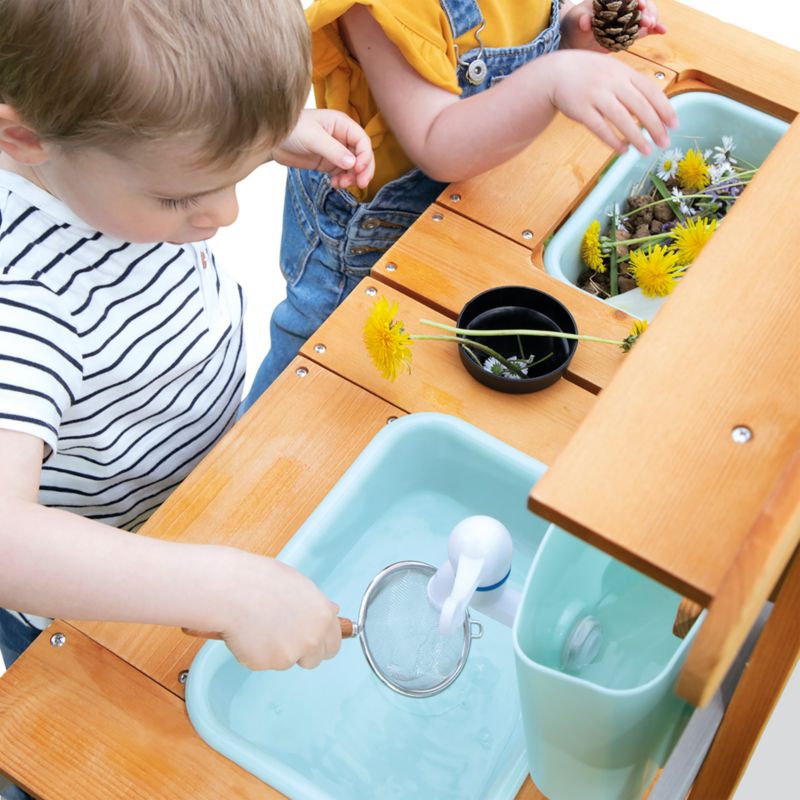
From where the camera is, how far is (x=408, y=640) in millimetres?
675

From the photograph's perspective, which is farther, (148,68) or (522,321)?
(522,321)

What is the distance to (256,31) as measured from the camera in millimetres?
516

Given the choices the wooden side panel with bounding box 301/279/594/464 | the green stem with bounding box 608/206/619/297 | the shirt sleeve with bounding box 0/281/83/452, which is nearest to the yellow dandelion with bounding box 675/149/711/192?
the green stem with bounding box 608/206/619/297

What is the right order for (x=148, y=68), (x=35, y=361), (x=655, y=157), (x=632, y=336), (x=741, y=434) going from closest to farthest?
(x=741, y=434) → (x=148, y=68) → (x=35, y=361) → (x=632, y=336) → (x=655, y=157)

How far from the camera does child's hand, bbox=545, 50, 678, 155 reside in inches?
31.6

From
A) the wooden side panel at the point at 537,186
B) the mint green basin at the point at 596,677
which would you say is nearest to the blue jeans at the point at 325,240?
the wooden side panel at the point at 537,186

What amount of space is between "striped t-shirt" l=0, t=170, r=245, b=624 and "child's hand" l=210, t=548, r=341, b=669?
0.15 meters

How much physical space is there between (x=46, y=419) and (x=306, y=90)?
263mm

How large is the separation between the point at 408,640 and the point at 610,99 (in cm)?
49

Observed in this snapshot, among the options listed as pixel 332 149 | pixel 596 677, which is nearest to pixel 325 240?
pixel 332 149

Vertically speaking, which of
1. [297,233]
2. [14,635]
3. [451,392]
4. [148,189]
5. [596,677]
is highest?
[148,189]

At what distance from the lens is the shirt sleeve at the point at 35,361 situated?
1.89ft

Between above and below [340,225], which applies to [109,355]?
above

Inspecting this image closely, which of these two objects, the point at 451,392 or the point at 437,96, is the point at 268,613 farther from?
the point at 437,96
